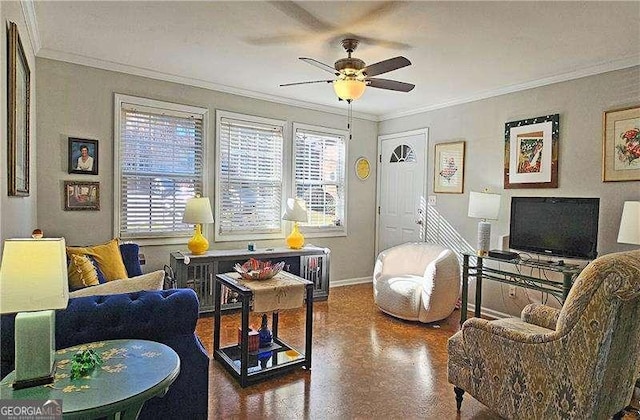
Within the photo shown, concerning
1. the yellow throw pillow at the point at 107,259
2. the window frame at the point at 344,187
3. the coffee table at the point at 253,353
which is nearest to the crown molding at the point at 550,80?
the window frame at the point at 344,187

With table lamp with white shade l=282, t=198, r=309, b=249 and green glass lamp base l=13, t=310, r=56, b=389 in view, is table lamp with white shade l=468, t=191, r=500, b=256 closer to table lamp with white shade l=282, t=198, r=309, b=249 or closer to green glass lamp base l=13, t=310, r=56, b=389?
table lamp with white shade l=282, t=198, r=309, b=249

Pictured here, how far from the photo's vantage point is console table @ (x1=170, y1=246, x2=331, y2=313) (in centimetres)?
406

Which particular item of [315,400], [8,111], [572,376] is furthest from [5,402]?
[572,376]

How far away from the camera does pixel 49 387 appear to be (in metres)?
1.36

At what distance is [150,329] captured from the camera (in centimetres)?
182

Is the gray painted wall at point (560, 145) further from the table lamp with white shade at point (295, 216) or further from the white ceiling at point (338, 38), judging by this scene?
the table lamp with white shade at point (295, 216)

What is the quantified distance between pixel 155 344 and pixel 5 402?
550 millimetres

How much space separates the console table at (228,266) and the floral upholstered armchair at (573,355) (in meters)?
2.52

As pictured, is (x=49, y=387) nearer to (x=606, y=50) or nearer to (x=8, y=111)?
(x=8, y=111)

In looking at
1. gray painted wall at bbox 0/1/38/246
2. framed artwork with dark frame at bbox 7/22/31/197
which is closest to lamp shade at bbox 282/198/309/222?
gray painted wall at bbox 0/1/38/246

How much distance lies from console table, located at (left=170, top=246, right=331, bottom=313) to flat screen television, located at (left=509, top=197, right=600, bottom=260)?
7.39 ft

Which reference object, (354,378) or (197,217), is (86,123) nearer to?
(197,217)

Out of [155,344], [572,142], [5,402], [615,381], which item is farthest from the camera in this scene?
[572,142]

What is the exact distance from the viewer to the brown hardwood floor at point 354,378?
241 centimetres
